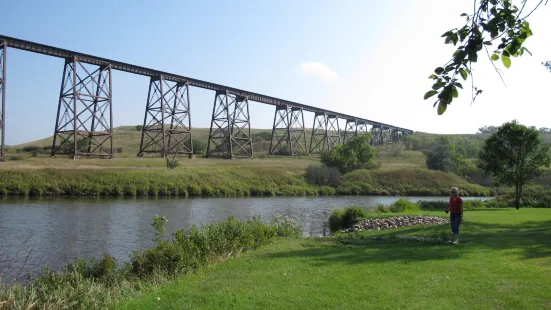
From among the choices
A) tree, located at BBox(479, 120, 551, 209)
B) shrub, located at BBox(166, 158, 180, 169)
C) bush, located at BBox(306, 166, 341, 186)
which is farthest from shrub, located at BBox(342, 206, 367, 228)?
bush, located at BBox(306, 166, 341, 186)

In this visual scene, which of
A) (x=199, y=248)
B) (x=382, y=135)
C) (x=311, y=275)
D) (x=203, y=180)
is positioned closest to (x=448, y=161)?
(x=203, y=180)

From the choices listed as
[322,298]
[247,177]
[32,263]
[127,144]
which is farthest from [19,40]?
[127,144]

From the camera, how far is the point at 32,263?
39.2 feet

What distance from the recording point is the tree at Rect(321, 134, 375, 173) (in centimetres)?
5506

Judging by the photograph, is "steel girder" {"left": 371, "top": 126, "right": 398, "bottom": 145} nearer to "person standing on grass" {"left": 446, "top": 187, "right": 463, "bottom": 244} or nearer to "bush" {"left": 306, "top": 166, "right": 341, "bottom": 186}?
"bush" {"left": 306, "top": 166, "right": 341, "bottom": 186}

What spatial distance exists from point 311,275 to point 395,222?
1069 centimetres

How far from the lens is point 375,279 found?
7.25 metres

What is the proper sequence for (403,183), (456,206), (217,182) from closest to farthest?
(456,206), (217,182), (403,183)

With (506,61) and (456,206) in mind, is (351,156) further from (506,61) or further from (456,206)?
(506,61)

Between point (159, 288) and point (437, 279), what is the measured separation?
462 centimetres

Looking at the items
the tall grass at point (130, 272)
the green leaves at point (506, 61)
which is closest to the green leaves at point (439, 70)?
the green leaves at point (506, 61)

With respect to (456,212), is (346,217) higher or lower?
lower

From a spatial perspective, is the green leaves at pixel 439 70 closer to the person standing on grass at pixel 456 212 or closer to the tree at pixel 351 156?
the person standing on grass at pixel 456 212

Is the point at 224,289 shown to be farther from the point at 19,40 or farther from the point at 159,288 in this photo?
the point at 19,40
